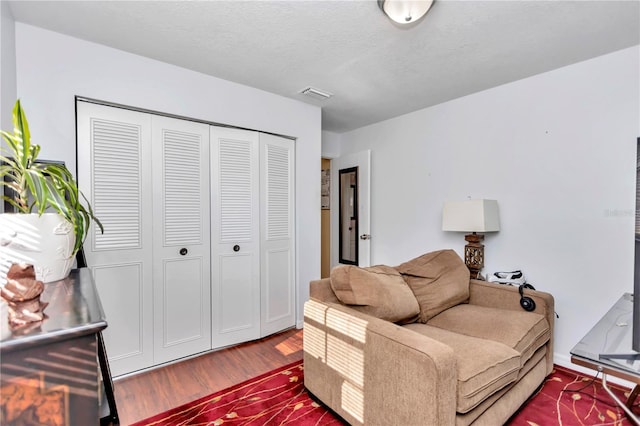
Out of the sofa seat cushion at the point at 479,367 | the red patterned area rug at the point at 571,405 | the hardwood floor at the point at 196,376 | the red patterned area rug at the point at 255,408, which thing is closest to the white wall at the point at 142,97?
the hardwood floor at the point at 196,376

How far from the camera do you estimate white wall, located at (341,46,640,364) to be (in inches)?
85.3

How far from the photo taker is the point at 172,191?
2459 millimetres

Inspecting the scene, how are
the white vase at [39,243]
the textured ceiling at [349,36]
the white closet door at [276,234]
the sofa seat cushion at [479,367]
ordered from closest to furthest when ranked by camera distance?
the white vase at [39,243], the sofa seat cushion at [479,367], the textured ceiling at [349,36], the white closet door at [276,234]

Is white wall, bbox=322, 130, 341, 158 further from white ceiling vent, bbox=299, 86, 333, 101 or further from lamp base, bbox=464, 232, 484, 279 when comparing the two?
lamp base, bbox=464, 232, 484, 279

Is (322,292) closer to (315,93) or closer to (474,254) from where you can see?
(474,254)

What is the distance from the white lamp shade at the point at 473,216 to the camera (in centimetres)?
257

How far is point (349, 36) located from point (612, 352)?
225 cm

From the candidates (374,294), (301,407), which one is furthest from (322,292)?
(301,407)

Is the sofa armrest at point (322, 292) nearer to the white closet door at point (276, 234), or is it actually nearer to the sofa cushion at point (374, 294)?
the sofa cushion at point (374, 294)

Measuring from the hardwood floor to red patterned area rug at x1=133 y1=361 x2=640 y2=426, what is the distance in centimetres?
11

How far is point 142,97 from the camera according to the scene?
2.28 m

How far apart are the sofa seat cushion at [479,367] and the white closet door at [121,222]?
7.23 ft

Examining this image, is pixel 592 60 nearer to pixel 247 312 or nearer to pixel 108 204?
pixel 247 312

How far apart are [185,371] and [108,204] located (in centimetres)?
143
